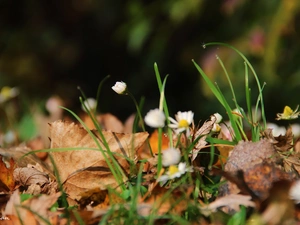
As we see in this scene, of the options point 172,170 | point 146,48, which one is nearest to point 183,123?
point 172,170

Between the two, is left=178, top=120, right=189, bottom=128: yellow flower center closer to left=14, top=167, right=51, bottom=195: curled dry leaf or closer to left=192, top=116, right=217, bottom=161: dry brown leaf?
left=192, top=116, right=217, bottom=161: dry brown leaf

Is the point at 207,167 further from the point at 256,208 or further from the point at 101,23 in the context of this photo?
the point at 101,23

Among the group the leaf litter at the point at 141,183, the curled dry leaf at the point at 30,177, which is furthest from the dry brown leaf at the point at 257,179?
the curled dry leaf at the point at 30,177

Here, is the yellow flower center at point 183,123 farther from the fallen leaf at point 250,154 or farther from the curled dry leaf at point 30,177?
the curled dry leaf at point 30,177

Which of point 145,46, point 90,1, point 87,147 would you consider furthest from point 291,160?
point 90,1

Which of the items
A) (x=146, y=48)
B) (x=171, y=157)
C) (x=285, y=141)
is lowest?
(x=146, y=48)

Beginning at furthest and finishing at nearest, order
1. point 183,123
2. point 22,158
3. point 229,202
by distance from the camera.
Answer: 1. point 22,158
2. point 183,123
3. point 229,202

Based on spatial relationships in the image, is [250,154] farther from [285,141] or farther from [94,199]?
[94,199]
